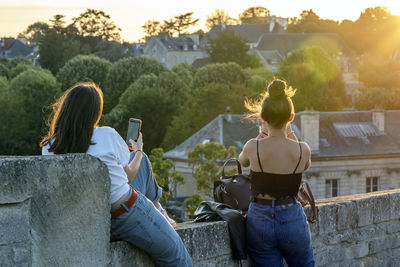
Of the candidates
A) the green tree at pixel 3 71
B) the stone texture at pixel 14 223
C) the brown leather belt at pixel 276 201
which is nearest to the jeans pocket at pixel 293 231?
the brown leather belt at pixel 276 201

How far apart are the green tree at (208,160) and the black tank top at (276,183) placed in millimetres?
30226

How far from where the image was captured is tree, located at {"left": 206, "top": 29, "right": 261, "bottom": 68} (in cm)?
8669

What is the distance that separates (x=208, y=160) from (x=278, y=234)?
35.0m

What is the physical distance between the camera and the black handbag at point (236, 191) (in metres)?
5.79

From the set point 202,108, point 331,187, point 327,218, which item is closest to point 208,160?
point 331,187

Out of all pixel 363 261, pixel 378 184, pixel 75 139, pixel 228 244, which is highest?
pixel 75 139

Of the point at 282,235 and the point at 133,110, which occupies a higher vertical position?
the point at 282,235

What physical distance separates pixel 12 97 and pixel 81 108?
201 ft

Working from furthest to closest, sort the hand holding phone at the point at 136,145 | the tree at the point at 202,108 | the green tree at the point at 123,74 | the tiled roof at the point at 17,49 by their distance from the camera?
the tiled roof at the point at 17,49, the green tree at the point at 123,74, the tree at the point at 202,108, the hand holding phone at the point at 136,145

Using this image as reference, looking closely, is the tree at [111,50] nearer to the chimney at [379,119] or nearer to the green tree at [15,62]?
the green tree at [15,62]

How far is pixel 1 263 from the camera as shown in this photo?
152 inches

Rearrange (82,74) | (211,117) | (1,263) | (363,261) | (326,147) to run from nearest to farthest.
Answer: (1,263), (363,261), (326,147), (211,117), (82,74)

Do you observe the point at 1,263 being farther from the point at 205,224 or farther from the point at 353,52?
the point at 353,52

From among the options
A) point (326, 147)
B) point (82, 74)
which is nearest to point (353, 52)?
point (82, 74)
